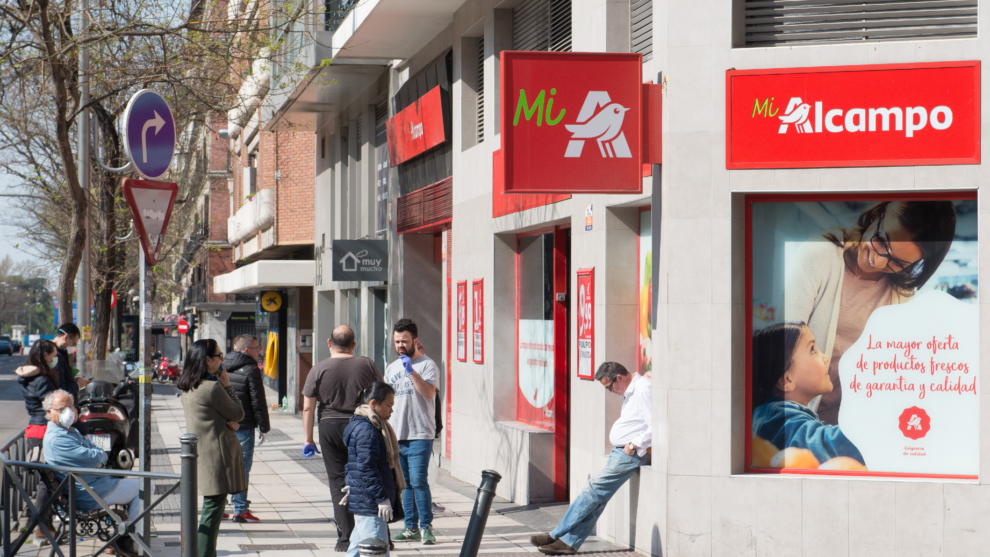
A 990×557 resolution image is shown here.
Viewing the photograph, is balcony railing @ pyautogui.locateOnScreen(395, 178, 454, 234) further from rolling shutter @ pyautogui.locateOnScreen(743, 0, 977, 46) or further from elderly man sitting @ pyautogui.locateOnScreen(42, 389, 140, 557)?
elderly man sitting @ pyautogui.locateOnScreen(42, 389, 140, 557)

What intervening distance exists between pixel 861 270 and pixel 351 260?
10.8m

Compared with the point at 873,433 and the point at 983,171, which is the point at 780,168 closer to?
the point at 983,171

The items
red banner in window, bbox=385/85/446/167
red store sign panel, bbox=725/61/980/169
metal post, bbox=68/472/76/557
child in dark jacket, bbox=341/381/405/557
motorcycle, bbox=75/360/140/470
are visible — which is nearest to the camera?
child in dark jacket, bbox=341/381/405/557

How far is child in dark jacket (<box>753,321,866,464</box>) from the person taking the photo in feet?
26.4

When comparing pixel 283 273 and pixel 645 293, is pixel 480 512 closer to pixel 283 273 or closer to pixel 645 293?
pixel 645 293

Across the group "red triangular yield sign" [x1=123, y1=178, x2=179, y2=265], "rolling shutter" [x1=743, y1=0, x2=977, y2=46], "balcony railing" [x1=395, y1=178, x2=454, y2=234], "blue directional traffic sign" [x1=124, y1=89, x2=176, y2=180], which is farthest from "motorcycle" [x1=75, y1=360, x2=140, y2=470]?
"rolling shutter" [x1=743, y1=0, x2=977, y2=46]

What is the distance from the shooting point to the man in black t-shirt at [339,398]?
8.41 meters

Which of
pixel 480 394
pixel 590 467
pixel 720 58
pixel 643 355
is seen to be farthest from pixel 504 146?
pixel 480 394

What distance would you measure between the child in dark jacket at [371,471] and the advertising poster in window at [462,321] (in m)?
6.60

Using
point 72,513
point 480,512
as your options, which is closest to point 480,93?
point 72,513

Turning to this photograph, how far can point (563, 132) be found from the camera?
8070 mm

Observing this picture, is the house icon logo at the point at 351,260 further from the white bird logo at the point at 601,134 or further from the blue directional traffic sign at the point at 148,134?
the white bird logo at the point at 601,134

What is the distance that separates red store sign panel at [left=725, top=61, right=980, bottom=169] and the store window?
3.72 m

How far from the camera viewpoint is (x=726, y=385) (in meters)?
7.95
